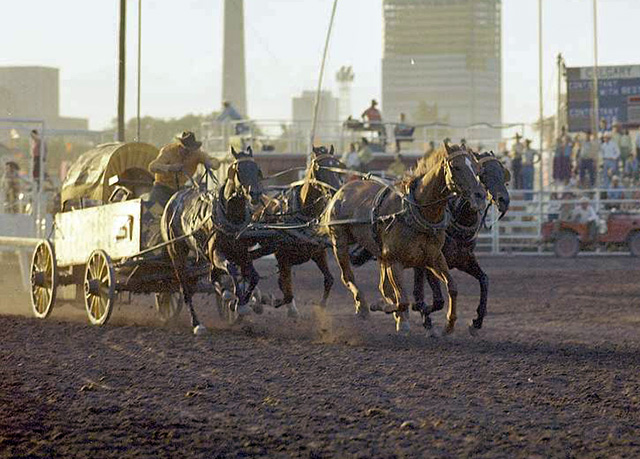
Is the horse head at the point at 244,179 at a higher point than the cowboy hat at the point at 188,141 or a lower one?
lower

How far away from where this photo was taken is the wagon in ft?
47.3

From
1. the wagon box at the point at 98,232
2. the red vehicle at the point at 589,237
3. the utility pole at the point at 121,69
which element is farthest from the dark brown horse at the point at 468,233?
the red vehicle at the point at 589,237

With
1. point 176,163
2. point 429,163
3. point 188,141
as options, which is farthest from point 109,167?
point 429,163

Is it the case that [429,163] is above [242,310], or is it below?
above

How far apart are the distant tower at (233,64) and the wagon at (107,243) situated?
328 feet

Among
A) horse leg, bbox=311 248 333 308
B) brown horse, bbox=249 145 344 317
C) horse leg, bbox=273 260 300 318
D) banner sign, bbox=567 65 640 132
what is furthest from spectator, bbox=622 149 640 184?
horse leg, bbox=273 260 300 318

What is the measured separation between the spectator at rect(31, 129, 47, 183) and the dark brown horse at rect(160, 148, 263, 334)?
9.98 metres

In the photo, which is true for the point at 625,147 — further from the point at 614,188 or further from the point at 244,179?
the point at 244,179

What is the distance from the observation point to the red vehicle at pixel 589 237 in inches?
1213

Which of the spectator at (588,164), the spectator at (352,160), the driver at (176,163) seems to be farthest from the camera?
the spectator at (352,160)

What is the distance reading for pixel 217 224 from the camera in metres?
13.5

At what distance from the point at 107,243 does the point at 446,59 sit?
139 meters

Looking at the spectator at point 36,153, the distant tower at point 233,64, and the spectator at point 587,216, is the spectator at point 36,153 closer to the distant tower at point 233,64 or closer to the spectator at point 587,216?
the spectator at point 587,216

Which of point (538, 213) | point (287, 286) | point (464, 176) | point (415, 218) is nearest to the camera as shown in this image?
point (464, 176)
